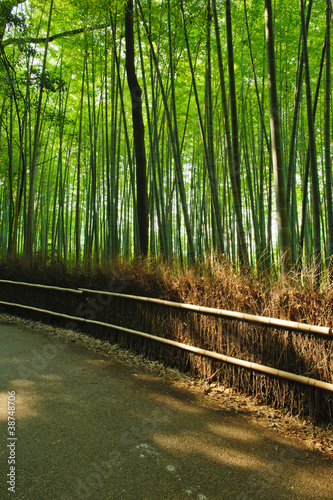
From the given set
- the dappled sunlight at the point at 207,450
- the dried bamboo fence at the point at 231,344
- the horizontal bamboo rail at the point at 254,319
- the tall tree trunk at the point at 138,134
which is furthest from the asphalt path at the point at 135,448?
the tall tree trunk at the point at 138,134

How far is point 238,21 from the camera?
16.6 ft

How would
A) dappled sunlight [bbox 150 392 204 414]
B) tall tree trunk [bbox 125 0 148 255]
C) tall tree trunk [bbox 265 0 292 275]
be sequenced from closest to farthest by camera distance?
dappled sunlight [bbox 150 392 204 414] < tall tree trunk [bbox 265 0 292 275] < tall tree trunk [bbox 125 0 148 255]

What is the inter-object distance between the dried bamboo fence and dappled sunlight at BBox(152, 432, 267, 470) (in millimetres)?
491

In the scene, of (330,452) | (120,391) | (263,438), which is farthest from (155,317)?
(330,452)

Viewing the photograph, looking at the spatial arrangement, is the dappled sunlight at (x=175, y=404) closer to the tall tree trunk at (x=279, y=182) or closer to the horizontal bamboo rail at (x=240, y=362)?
the horizontal bamboo rail at (x=240, y=362)

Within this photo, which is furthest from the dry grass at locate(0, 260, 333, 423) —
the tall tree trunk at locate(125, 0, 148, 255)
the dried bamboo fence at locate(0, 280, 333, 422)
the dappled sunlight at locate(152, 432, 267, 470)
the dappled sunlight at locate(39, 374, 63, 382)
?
the tall tree trunk at locate(125, 0, 148, 255)

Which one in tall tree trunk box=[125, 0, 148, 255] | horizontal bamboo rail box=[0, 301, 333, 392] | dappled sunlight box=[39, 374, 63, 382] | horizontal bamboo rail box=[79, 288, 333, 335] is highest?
tall tree trunk box=[125, 0, 148, 255]

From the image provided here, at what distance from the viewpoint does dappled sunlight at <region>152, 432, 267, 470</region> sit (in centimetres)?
162

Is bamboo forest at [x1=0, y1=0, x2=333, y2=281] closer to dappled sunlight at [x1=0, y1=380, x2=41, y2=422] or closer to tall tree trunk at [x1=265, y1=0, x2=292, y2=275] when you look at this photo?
tall tree trunk at [x1=265, y1=0, x2=292, y2=275]

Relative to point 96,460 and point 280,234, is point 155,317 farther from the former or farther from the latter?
point 96,460

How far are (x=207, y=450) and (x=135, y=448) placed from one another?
0.34 meters

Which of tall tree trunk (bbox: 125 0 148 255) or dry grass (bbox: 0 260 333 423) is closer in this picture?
dry grass (bbox: 0 260 333 423)

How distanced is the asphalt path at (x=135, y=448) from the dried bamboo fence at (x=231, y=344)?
0.25 meters

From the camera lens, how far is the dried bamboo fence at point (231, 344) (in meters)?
1.93
